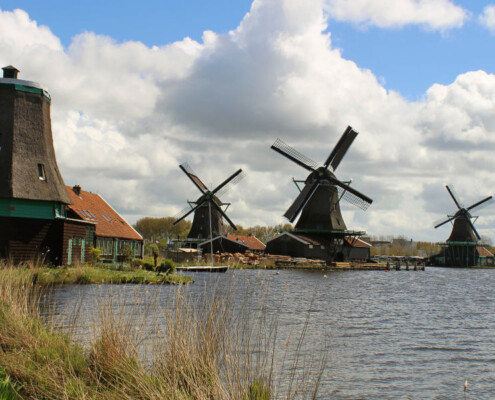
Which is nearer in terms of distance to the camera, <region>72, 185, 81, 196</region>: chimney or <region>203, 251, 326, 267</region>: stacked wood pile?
<region>72, 185, 81, 196</region>: chimney

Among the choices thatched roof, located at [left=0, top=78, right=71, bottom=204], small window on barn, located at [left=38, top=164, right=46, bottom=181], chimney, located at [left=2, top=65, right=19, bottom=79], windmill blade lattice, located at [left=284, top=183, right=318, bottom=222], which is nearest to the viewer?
thatched roof, located at [left=0, top=78, right=71, bottom=204]

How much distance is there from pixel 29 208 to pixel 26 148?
8.79 feet

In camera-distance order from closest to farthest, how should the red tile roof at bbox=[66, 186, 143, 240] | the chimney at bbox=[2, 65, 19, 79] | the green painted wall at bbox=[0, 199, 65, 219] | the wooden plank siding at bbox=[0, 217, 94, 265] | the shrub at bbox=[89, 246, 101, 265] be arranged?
the wooden plank siding at bbox=[0, 217, 94, 265] < the green painted wall at bbox=[0, 199, 65, 219] < the chimney at bbox=[2, 65, 19, 79] < the shrub at bbox=[89, 246, 101, 265] < the red tile roof at bbox=[66, 186, 143, 240]

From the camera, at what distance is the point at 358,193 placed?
5144 cm

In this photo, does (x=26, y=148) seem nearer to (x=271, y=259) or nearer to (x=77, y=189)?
(x=77, y=189)

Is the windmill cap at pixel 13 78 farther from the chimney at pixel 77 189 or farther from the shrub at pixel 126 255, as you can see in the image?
the shrub at pixel 126 255

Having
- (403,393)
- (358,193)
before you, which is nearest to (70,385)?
(403,393)

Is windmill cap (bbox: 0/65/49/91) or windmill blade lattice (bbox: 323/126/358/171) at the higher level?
windmill blade lattice (bbox: 323/126/358/171)

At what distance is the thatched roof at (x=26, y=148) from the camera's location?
23.9 metres

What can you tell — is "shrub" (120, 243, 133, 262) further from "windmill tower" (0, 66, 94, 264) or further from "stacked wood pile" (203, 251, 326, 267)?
"stacked wood pile" (203, 251, 326, 267)

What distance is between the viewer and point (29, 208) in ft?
78.9

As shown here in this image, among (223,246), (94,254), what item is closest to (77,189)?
(94,254)

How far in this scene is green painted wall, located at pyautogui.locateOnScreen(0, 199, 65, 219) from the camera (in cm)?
2338

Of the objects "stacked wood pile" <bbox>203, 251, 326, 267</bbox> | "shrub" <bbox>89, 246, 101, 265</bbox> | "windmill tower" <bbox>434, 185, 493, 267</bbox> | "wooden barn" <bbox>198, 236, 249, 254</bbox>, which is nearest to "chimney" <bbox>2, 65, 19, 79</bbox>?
"shrub" <bbox>89, 246, 101, 265</bbox>
